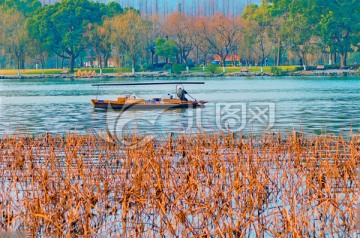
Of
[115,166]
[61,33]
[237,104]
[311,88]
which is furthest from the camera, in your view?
[61,33]

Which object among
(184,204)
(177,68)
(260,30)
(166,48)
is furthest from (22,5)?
(184,204)

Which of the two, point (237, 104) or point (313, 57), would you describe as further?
point (313, 57)

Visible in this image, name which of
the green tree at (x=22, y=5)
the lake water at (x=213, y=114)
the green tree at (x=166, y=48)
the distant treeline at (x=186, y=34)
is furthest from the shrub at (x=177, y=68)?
the green tree at (x=22, y=5)

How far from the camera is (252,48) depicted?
428 ft

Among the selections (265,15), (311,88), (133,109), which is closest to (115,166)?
(133,109)

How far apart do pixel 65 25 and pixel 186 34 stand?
779 inches

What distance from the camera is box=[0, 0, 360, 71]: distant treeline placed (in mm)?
120938

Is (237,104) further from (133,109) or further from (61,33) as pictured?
(61,33)

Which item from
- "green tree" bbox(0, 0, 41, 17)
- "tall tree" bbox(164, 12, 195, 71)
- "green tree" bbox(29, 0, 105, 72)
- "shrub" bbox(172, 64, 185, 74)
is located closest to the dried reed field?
"shrub" bbox(172, 64, 185, 74)

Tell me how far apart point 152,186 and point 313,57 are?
11846 cm

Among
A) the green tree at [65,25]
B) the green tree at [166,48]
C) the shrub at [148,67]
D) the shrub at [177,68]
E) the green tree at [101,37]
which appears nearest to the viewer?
the shrub at [177,68]

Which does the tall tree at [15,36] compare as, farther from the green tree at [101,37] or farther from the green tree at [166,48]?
the green tree at [166,48]

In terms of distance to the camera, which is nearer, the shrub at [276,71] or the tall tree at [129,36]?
the shrub at [276,71]

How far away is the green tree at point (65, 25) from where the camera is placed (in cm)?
12794
